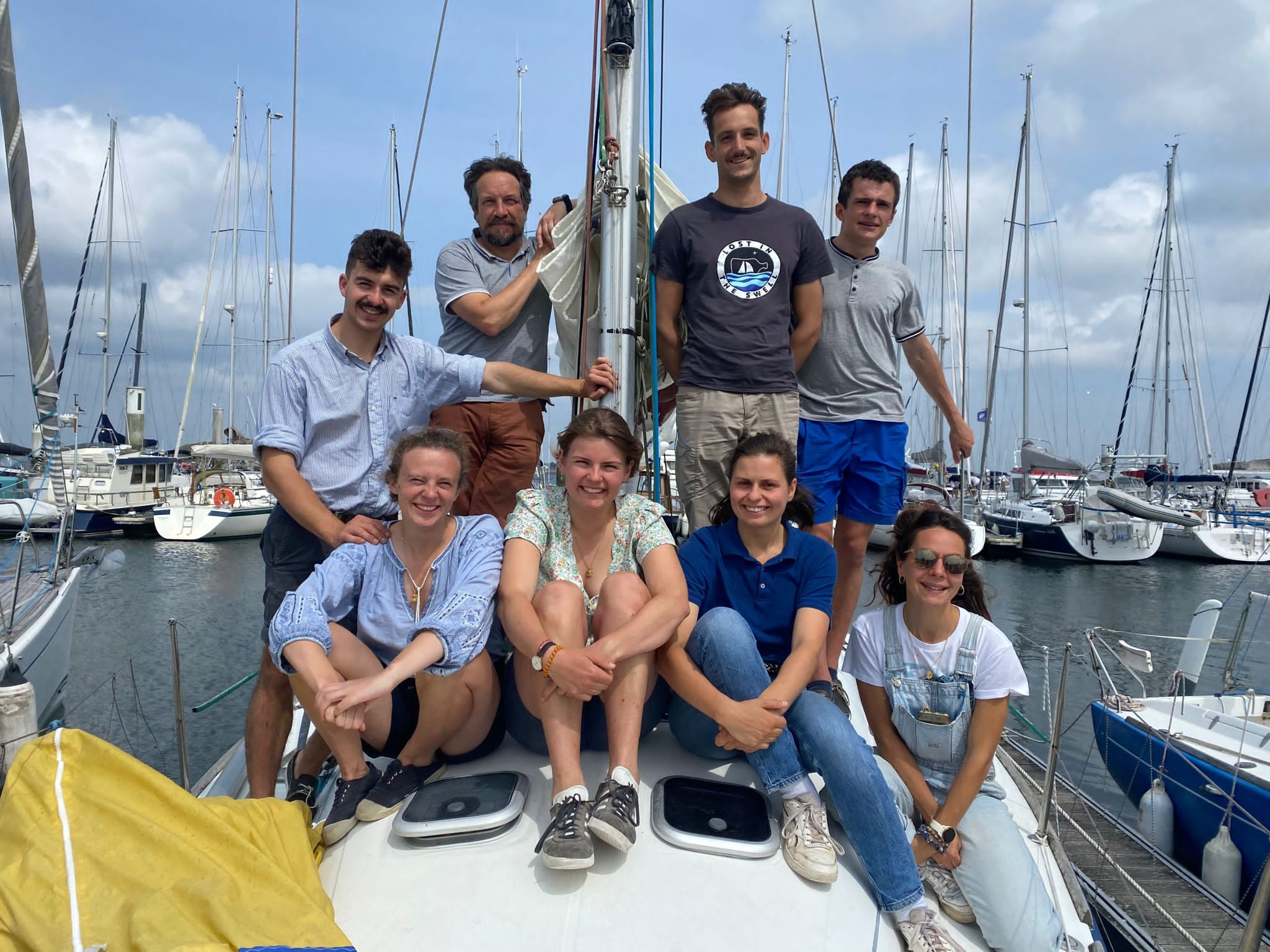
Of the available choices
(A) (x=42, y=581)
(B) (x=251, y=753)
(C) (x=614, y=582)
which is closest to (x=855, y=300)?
(C) (x=614, y=582)

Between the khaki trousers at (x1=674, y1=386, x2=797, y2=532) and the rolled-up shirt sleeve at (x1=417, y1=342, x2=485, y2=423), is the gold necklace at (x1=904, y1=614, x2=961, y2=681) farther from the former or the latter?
the rolled-up shirt sleeve at (x1=417, y1=342, x2=485, y2=423)

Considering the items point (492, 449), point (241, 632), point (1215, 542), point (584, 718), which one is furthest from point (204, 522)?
point (1215, 542)

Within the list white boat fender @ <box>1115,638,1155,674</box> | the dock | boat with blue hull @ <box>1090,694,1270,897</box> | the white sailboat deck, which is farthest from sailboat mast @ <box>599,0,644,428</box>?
boat with blue hull @ <box>1090,694,1270,897</box>

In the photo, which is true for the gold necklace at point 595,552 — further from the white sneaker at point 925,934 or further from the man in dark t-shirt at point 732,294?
the white sneaker at point 925,934

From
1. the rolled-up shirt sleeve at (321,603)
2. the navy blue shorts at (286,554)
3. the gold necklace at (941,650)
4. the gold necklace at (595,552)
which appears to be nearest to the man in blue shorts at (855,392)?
the gold necklace at (941,650)

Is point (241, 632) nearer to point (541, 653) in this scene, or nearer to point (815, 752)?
point (541, 653)

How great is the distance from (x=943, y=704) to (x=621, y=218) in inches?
103

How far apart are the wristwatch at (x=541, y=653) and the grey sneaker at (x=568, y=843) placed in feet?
1.58

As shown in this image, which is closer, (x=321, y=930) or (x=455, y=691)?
(x=321, y=930)

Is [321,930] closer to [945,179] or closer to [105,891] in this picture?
[105,891]

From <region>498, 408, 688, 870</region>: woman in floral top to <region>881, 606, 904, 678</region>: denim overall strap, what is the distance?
803 millimetres

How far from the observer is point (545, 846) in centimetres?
245

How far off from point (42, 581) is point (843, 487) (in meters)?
9.66

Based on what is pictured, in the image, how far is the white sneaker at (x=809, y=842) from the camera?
261cm
